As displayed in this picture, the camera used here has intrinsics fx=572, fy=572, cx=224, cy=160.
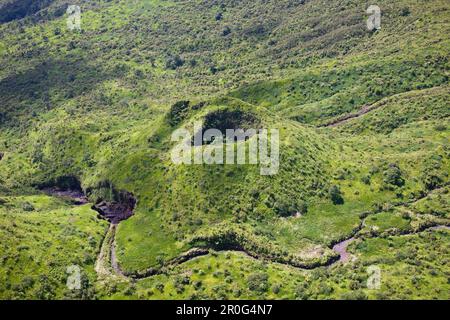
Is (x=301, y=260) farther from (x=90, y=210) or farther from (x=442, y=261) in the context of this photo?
(x=90, y=210)

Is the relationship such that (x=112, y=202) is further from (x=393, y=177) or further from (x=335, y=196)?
(x=393, y=177)

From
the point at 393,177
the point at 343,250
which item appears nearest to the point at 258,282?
the point at 343,250

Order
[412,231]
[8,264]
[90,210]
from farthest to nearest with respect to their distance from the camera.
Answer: [90,210] → [412,231] → [8,264]

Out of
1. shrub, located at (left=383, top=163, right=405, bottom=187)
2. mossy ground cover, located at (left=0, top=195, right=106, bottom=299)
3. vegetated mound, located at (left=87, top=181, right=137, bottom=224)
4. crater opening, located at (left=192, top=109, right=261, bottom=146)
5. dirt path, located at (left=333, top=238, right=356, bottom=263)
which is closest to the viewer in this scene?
mossy ground cover, located at (left=0, top=195, right=106, bottom=299)

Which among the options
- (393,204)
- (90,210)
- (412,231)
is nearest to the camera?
(412,231)

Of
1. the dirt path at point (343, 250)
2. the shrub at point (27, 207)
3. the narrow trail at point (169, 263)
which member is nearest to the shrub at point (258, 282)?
the narrow trail at point (169, 263)

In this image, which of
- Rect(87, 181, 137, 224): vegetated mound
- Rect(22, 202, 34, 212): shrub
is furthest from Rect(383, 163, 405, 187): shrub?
Rect(22, 202, 34, 212): shrub

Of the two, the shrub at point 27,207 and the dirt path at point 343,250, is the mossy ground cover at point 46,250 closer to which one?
the shrub at point 27,207

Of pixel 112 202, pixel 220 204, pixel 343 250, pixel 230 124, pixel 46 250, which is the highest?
pixel 230 124

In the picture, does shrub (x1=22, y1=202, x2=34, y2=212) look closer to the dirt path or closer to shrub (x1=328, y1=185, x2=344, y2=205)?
shrub (x1=328, y1=185, x2=344, y2=205)

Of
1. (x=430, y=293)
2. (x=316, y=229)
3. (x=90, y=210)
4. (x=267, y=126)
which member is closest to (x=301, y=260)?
(x=316, y=229)

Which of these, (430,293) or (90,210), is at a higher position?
(90,210)
